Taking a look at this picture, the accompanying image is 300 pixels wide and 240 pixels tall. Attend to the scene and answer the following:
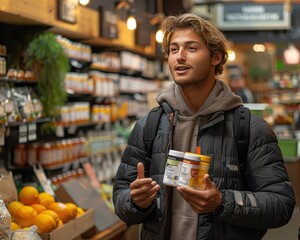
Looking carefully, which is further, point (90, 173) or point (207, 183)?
point (90, 173)

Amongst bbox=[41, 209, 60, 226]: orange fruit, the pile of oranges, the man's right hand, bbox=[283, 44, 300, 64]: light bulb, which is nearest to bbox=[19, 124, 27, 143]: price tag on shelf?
the pile of oranges

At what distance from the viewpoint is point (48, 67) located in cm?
560

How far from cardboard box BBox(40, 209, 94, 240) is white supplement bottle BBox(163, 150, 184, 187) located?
1.70 metres

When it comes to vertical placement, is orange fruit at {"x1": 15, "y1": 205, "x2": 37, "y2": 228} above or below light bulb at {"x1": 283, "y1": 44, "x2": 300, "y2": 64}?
below

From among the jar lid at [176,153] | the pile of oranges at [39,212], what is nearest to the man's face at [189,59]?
the jar lid at [176,153]

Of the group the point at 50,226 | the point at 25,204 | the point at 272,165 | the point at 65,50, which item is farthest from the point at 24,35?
the point at 272,165

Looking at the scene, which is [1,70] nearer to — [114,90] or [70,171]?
[70,171]

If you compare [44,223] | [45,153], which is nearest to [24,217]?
[44,223]

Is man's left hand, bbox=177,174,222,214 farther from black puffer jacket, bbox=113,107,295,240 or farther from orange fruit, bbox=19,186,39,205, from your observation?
orange fruit, bbox=19,186,39,205

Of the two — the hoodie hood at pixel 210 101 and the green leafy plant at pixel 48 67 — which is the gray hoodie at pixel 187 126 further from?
the green leafy plant at pixel 48 67

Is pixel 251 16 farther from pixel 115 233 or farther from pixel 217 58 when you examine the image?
pixel 217 58

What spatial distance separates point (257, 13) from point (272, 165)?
29.7 ft

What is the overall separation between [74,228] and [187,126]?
2026 millimetres

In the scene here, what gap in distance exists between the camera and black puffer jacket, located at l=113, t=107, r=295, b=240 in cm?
272
